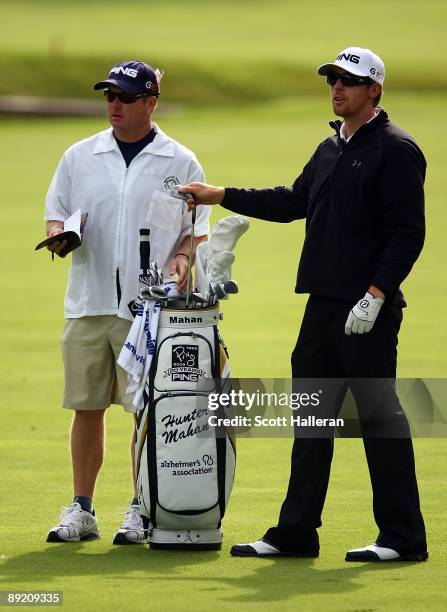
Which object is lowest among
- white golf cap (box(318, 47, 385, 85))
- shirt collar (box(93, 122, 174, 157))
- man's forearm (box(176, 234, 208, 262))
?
man's forearm (box(176, 234, 208, 262))

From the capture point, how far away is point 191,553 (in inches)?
232

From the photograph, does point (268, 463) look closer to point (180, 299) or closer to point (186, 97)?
point (180, 299)

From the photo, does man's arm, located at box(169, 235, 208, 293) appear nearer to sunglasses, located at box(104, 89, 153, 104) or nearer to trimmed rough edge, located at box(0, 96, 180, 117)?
sunglasses, located at box(104, 89, 153, 104)

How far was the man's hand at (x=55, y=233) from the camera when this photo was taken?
6.18 meters

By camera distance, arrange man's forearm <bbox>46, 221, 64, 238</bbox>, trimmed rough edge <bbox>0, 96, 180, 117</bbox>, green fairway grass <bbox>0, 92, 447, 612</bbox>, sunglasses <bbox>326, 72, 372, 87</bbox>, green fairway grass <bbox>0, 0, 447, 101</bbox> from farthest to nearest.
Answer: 1. green fairway grass <bbox>0, 0, 447, 101</bbox>
2. trimmed rough edge <bbox>0, 96, 180, 117</bbox>
3. man's forearm <bbox>46, 221, 64, 238</bbox>
4. sunglasses <bbox>326, 72, 372, 87</bbox>
5. green fairway grass <bbox>0, 92, 447, 612</bbox>

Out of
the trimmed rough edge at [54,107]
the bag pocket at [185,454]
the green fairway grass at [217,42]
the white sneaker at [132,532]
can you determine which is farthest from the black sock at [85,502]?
the green fairway grass at [217,42]

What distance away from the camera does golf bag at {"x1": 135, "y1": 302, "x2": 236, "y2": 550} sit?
5.89 m

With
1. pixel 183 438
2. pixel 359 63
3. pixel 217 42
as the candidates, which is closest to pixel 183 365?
pixel 183 438

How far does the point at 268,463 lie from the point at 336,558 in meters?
2.19

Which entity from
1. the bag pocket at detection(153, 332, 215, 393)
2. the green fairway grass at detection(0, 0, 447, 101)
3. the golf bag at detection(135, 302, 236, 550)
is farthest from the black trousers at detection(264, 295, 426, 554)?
the green fairway grass at detection(0, 0, 447, 101)

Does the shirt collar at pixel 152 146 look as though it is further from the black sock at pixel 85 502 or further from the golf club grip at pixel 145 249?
the black sock at pixel 85 502

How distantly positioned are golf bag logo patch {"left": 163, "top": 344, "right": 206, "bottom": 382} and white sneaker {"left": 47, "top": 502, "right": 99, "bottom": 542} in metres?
0.74

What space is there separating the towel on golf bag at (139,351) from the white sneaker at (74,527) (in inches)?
22.9

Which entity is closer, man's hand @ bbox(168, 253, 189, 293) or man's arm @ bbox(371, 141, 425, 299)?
man's arm @ bbox(371, 141, 425, 299)
